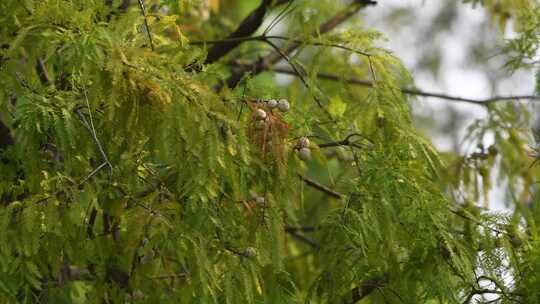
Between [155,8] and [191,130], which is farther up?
[155,8]

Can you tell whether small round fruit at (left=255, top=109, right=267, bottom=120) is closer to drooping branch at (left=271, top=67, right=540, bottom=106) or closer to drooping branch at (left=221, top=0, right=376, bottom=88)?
drooping branch at (left=271, top=67, right=540, bottom=106)

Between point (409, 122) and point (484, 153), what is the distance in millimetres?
533

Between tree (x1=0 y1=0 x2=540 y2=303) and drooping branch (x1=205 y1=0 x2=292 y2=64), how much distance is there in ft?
1.15

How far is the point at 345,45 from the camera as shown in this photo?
3.34 meters

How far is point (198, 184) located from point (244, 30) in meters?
1.34

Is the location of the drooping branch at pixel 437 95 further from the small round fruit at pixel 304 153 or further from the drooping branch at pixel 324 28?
the small round fruit at pixel 304 153

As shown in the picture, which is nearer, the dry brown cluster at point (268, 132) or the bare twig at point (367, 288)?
the dry brown cluster at point (268, 132)

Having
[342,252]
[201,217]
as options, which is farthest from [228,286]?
[342,252]

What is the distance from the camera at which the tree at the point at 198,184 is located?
241cm

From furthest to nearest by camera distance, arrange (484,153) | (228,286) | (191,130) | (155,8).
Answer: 1. (484,153)
2. (155,8)
3. (228,286)
4. (191,130)

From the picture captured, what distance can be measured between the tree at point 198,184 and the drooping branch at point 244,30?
0.35 metres

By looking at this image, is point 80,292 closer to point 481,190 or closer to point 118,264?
point 118,264

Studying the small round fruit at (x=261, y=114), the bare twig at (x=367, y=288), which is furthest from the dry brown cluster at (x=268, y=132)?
A: the bare twig at (x=367, y=288)

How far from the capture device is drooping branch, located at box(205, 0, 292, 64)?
3.59 meters
